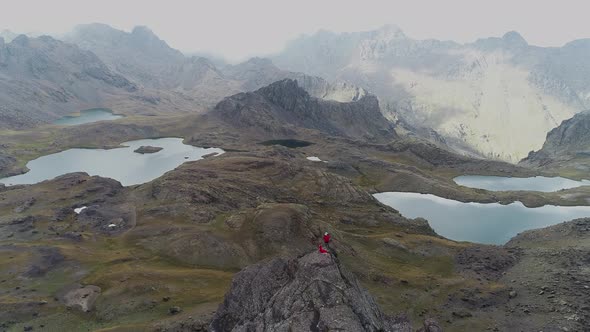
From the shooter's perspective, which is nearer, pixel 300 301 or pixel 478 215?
pixel 300 301

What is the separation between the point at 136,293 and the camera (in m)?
76.9

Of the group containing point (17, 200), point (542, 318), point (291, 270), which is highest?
point (291, 270)

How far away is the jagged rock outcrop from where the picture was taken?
44062 mm

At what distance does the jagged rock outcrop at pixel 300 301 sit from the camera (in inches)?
1735

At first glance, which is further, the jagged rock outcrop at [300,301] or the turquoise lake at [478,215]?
the turquoise lake at [478,215]

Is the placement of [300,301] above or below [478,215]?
above

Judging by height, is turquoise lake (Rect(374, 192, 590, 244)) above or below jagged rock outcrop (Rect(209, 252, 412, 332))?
below

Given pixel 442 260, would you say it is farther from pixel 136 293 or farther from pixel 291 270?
pixel 136 293

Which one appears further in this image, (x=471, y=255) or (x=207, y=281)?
(x=471, y=255)

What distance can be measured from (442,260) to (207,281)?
Result: 59.5 m

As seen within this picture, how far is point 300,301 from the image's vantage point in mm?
46438

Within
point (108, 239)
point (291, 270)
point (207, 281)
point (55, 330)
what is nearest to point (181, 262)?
point (207, 281)

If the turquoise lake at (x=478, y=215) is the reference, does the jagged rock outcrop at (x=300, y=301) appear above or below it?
above

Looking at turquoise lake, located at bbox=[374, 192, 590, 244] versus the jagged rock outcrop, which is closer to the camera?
the jagged rock outcrop
